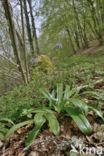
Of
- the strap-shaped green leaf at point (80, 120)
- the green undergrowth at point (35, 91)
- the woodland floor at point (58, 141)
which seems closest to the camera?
the woodland floor at point (58, 141)

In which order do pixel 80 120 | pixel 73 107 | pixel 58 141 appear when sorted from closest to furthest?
pixel 58 141
pixel 80 120
pixel 73 107

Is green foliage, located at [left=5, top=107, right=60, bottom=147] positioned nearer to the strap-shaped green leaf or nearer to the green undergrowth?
the strap-shaped green leaf

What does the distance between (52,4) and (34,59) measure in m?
8.67

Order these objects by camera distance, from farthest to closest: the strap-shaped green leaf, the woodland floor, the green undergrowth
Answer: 1. the green undergrowth
2. the strap-shaped green leaf
3. the woodland floor

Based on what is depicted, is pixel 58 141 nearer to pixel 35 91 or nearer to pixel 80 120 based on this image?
pixel 80 120

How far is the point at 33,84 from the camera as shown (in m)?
4.90

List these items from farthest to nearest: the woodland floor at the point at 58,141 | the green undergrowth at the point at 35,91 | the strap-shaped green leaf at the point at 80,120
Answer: the green undergrowth at the point at 35,91 → the strap-shaped green leaf at the point at 80,120 → the woodland floor at the point at 58,141

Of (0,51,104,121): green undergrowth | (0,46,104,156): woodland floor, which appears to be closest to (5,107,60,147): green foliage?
(0,46,104,156): woodland floor

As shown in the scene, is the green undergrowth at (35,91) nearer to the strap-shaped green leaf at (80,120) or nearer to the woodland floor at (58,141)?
the woodland floor at (58,141)

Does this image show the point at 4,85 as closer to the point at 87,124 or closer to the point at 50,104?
the point at 50,104

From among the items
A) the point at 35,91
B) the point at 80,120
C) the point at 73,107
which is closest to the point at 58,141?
the point at 80,120

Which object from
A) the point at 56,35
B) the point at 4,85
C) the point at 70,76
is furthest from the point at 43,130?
the point at 56,35

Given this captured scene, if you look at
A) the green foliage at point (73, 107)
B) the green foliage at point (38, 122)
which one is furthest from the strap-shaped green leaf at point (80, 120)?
the green foliage at point (38, 122)

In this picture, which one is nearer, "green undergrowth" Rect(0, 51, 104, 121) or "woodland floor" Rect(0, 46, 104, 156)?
"woodland floor" Rect(0, 46, 104, 156)
